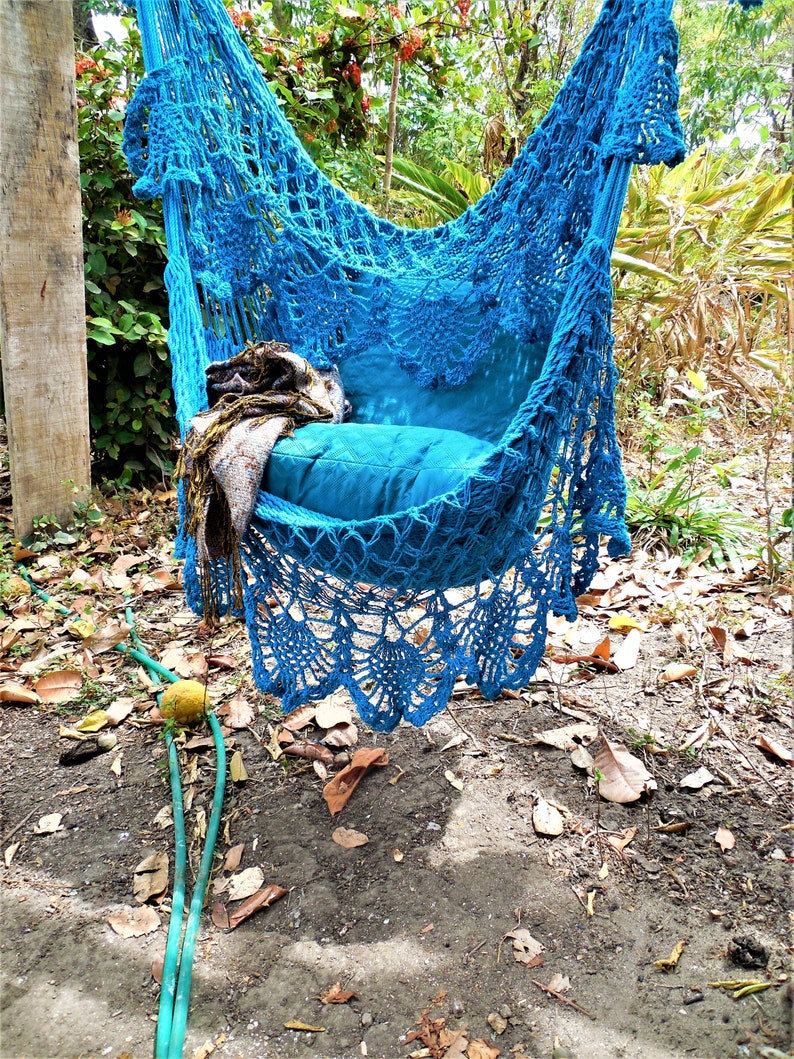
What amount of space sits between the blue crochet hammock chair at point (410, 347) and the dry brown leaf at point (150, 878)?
30 centimetres

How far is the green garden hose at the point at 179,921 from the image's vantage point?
854mm

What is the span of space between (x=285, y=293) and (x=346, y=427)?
531 millimetres

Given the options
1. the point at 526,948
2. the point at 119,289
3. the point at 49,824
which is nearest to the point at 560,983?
the point at 526,948

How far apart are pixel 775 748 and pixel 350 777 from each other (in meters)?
0.71

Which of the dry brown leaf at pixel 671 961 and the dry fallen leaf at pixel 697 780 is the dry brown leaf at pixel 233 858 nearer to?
the dry brown leaf at pixel 671 961

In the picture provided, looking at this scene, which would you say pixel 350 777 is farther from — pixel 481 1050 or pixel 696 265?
pixel 696 265

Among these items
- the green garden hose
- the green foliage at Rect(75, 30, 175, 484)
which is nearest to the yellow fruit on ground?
the green garden hose

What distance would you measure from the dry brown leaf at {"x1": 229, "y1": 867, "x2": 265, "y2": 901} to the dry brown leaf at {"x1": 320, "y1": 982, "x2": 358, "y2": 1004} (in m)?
0.20

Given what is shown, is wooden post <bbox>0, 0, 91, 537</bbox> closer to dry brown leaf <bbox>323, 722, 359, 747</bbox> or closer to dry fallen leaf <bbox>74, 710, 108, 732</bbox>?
dry fallen leaf <bbox>74, 710, 108, 732</bbox>

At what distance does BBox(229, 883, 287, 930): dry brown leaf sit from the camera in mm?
1013

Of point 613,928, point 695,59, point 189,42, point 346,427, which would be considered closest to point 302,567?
point 346,427

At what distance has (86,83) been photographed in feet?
7.04

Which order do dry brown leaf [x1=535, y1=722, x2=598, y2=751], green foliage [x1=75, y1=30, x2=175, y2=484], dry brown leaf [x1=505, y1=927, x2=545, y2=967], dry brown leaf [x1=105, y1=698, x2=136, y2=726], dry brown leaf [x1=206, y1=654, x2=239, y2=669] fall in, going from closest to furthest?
dry brown leaf [x1=505, y1=927, x2=545, y2=967] < dry brown leaf [x1=535, y1=722, x2=598, y2=751] < dry brown leaf [x1=105, y1=698, x2=136, y2=726] < dry brown leaf [x1=206, y1=654, x2=239, y2=669] < green foliage [x1=75, y1=30, x2=175, y2=484]

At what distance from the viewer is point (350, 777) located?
4.08ft
